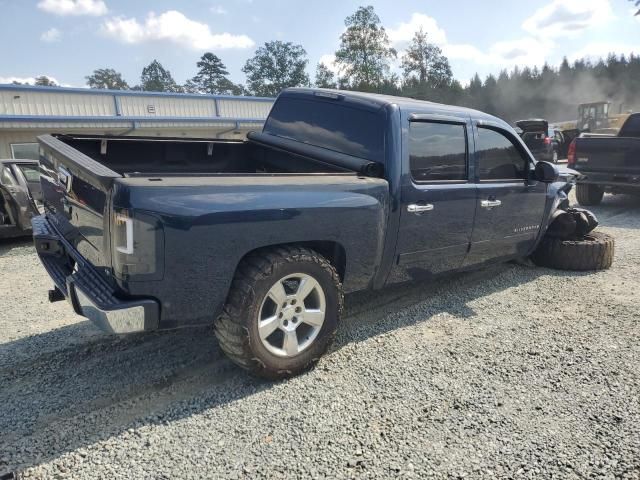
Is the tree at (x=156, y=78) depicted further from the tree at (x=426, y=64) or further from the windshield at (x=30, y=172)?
the windshield at (x=30, y=172)

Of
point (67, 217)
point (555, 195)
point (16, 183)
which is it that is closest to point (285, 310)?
point (67, 217)

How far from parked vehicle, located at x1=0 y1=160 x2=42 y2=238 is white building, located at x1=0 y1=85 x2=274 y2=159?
8448mm

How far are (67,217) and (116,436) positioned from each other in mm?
1501

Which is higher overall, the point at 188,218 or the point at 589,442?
the point at 188,218

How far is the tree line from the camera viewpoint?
214ft

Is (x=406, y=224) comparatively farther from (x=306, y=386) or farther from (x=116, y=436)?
(x=116, y=436)

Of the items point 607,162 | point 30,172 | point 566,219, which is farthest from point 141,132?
point 566,219

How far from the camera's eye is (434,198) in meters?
3.67

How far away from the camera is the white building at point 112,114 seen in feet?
53.5

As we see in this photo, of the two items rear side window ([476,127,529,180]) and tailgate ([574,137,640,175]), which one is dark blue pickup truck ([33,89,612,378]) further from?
tailgate ([574,137,640,175])

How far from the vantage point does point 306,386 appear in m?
3.01

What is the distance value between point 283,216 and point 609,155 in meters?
8.49

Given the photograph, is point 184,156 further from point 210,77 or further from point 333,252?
point 210,77

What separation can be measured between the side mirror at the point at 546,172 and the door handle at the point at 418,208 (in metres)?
1.70
